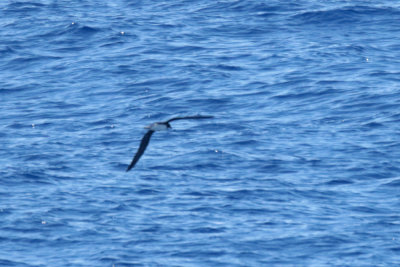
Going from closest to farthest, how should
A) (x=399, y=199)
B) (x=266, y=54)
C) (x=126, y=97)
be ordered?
(x=399, y=199)
(x=126, y=97)
(x=266, y=54)

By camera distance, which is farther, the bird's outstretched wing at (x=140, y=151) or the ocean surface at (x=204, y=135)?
the ocean surface at (x=204, y=135)

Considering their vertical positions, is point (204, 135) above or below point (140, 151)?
below

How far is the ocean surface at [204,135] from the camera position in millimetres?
32562

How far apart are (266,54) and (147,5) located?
12.4 metres

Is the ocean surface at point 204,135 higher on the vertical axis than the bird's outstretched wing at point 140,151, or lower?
lower

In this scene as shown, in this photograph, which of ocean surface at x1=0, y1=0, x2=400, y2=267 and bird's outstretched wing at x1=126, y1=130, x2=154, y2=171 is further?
ocean surface at x1=0, y1=0, x2=400, y2=267

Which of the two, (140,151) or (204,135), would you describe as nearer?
(140,151)

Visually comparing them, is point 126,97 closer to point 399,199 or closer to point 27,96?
point 27,96

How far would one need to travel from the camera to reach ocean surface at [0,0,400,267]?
3256cm

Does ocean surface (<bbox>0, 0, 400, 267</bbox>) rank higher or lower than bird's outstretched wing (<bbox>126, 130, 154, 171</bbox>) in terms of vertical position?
lower

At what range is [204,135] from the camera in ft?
133

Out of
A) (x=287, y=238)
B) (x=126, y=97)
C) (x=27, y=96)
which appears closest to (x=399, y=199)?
(x=287, y=238)

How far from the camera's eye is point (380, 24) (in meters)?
53.5

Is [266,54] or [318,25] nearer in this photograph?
[266,54]
